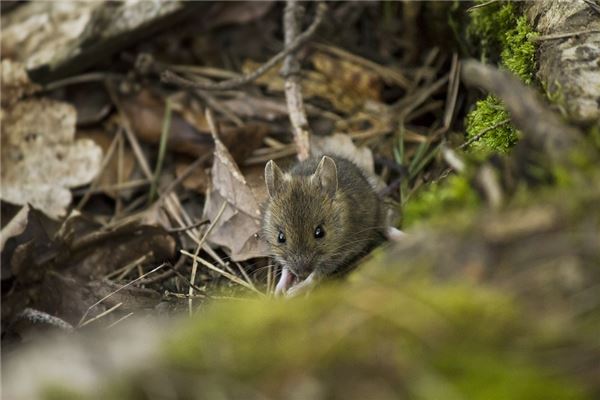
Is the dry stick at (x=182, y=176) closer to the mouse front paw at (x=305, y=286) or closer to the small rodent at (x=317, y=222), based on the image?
the small rodent at (x=317, y=222)

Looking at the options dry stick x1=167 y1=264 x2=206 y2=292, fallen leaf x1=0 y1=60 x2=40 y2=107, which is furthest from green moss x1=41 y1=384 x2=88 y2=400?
fallen leaf x1=0 y1=60 x2=40 y2=107

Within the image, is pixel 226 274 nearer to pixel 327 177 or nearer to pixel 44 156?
pixel 327 177

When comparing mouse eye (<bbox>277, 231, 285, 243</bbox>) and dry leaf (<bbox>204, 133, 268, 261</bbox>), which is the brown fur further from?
dry leaf (<bbox>204, 133, 268, 261</bbox>)

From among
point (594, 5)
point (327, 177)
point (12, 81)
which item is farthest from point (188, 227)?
point (594, 5)

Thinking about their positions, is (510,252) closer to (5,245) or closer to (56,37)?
(5,245)

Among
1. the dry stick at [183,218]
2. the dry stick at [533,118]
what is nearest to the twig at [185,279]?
the dry stick at [183,218]

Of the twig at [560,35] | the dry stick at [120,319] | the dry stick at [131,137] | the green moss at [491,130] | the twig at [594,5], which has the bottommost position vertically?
the dry stick at [120,319]
